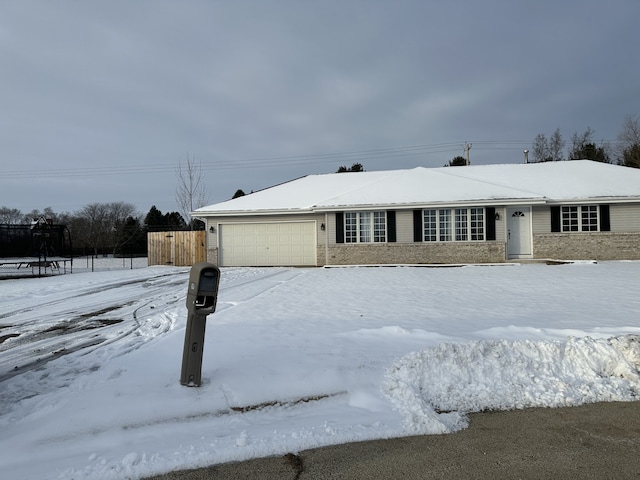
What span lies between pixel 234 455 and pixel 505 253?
56.1 feet

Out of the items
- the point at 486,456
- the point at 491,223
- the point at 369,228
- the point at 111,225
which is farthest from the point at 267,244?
the point at 111,225

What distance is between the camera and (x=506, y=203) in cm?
1764

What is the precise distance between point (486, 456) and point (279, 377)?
2076mm

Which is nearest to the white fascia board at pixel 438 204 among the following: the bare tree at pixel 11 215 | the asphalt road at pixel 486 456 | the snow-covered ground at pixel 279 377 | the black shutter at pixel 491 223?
the black shutter at pixel 491 223

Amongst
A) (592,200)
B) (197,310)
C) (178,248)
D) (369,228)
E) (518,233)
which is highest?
(592,200)

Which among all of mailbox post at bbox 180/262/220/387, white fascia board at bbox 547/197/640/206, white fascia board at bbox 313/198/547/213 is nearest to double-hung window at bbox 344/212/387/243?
white fascia board at bbox 313/198/547/213

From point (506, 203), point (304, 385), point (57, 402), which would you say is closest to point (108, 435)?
point (57, 402)

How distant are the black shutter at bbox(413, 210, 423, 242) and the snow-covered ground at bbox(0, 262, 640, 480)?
10.4m

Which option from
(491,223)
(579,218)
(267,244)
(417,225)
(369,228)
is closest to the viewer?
(491,223)

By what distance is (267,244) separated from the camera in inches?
801

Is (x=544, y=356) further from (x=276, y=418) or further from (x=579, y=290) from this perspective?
(x=579, y=290)

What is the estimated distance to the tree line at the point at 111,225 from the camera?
4359cm

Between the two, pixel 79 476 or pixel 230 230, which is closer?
pixel 79 476

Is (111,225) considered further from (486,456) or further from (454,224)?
(486,456)
